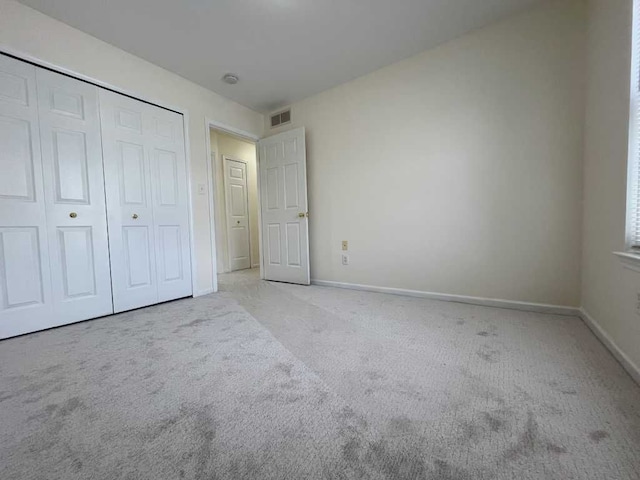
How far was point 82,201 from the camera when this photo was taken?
2.27 meters

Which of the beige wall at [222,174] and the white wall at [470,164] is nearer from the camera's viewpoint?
the white wall at [470,164]

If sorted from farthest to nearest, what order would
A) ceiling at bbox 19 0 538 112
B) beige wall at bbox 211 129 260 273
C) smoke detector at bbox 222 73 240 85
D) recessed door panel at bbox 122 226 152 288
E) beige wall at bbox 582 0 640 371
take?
beige wall at bbox 211 129 260 273 < smoke detector at bbox 222 73 240 85 < recessed door panel at bbox 122 226 152 288 < ceiling at bbox 19 0 538 112 < beige wall at bbox 582 0 640 371

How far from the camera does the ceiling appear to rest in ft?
6.78

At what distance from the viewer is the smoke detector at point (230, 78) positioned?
9.75 feet

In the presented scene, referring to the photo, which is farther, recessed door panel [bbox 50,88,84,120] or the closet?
recessed door panel [bbox 50,88,84,120]

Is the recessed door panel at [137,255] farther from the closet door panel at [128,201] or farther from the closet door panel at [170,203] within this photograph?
the closet door panel at [170,203]

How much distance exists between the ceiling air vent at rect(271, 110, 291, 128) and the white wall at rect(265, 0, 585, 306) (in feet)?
1.71

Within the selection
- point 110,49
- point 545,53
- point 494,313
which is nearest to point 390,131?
point 545,53

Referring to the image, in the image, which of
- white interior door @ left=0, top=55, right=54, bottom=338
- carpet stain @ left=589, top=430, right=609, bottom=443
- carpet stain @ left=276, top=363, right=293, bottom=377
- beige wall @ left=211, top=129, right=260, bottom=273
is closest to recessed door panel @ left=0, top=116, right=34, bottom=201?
white interior door @ left=0, top=55, right=54, bottom=338

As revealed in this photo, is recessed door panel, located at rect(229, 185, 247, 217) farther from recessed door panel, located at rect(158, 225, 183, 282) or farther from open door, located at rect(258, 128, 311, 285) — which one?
recessed door panel, located at rect(158, 225, 183, 282)

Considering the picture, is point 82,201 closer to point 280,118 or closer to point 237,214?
point 280,118

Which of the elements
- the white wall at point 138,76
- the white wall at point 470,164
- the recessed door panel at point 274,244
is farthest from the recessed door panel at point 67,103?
the white wall at point 470,164

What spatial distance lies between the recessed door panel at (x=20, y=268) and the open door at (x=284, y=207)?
2378mm

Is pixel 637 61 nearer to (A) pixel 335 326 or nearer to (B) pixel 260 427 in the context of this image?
(A) pixel 335 326
